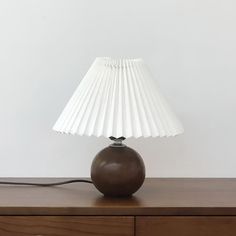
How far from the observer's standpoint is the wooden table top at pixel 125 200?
104cm

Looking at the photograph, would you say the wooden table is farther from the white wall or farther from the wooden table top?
the white wall

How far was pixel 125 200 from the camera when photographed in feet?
3.60

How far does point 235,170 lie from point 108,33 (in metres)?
0.58

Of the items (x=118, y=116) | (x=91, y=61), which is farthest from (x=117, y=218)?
(x=91, y=61)

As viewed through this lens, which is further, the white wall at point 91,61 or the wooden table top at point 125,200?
the white wall at point 91,61

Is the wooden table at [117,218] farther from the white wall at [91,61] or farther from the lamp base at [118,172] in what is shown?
the white wall at [91,61]

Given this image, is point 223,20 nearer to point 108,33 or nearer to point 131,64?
A: point 108,33

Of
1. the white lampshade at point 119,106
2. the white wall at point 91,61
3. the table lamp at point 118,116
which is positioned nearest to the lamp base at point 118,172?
the table lamp at point 118,116

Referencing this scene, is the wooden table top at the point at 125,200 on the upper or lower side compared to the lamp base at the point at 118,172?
lower

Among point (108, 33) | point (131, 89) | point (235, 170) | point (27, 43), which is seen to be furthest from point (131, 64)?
point (235, 170)

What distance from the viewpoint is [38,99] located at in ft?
4.66

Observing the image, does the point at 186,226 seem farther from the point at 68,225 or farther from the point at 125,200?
the point at 68,225

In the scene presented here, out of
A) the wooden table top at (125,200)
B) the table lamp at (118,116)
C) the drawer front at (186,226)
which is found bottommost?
the drawer front at (186,226)

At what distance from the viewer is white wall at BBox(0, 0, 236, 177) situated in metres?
1.41
